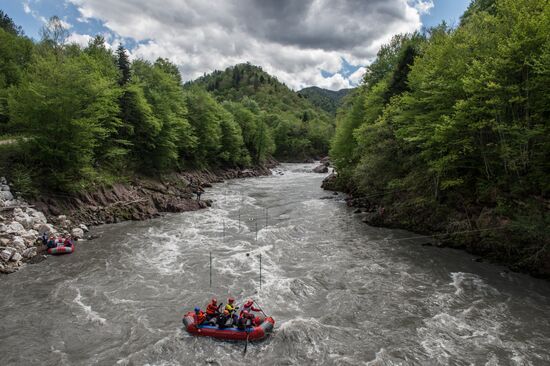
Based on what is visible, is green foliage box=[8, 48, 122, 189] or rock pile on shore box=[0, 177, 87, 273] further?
green foliage box=[8, 48, 122, 189]

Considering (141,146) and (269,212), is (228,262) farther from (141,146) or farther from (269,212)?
(141,146)

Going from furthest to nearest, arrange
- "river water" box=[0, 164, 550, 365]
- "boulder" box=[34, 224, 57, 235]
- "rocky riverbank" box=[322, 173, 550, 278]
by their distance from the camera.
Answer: "boulder" box=[34, 224, 57, 235] < "rocky riverbank" box=[322, 173, 550, 278] < "river water" box=[0, 164, 550, 365]

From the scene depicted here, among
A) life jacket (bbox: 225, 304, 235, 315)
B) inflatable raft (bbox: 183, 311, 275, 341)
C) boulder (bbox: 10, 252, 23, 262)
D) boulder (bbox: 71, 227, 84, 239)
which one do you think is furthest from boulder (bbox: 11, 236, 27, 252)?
life jacket (bbox: 225, 304, 235, 315)

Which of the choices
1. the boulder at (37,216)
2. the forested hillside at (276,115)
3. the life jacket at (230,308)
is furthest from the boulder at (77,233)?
the forested hillside at (276,115)

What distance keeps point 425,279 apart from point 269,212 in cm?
1654

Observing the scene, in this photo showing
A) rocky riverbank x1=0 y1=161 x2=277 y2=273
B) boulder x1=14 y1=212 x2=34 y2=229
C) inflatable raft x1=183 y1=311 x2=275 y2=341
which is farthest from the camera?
boulder x1=14 y1=212 x2=34 y2=229

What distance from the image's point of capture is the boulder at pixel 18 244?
60.9ft

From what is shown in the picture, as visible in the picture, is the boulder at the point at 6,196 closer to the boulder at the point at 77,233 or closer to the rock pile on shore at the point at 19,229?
the rock pile on shore at the point at 19,229

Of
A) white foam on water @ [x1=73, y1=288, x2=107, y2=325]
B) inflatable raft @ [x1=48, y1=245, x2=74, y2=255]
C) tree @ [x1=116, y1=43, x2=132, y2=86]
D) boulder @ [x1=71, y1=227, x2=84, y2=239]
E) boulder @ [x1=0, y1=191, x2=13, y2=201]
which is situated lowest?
white foam on water @ [x1=73, y1=288, x2=107, y2=325]

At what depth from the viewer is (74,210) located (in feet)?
82.1

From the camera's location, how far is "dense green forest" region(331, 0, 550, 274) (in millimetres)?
16953

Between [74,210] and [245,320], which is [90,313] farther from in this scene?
[74,210]

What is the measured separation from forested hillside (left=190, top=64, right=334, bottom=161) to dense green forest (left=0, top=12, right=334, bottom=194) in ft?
44.2

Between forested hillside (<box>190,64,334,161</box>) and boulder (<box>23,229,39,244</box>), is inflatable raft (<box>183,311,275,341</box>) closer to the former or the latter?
→ boulder (<box>23,229,39,244</box>)
